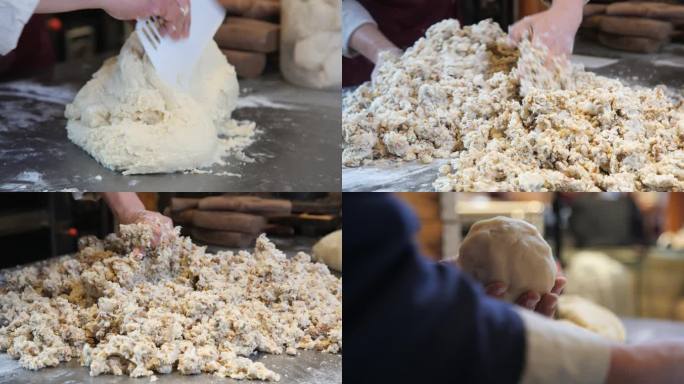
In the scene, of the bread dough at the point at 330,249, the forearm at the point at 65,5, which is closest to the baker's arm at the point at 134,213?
the bread dough at the point at 330,249

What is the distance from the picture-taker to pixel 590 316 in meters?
1.32

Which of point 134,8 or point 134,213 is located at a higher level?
point 134,8

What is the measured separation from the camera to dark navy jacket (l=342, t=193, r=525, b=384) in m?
1.08

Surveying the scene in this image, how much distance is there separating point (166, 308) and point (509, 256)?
1.87 ft

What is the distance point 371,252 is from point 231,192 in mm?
483

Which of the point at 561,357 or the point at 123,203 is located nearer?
the point at 561,357

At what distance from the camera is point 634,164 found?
52.9 inches

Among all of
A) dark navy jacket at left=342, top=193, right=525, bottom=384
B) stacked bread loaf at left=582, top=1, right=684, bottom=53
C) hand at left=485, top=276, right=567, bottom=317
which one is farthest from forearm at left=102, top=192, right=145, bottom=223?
stacked bread loaf at left=582, top=1, right=684, bottom=53

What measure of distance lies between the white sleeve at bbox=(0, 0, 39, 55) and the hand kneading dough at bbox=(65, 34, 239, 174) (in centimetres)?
18

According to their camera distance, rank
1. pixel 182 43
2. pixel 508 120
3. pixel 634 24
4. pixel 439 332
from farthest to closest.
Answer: pixel 182 43, pixel 634 24, pixel 508 120, pixel 439 332

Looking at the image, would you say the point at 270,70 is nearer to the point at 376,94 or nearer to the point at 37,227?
the point at 376,94

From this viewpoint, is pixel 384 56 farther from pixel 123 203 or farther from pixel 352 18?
pixel 123 203

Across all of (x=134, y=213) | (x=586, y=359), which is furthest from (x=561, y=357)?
(x=134, y=213)

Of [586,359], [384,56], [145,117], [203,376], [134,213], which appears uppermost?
[384,56]
